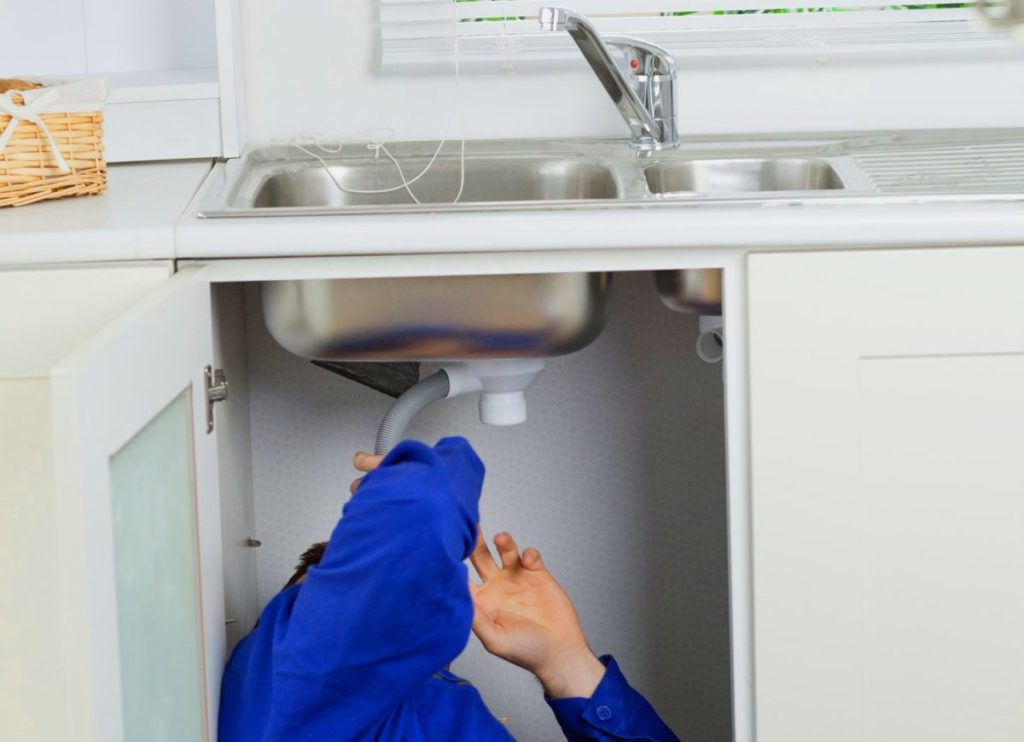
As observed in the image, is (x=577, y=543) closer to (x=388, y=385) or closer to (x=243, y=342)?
(x=388, y=385)

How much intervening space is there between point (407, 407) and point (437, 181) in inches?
12.1

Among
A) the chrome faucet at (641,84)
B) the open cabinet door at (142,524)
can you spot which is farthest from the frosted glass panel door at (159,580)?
the chrome faucet at (641,84)

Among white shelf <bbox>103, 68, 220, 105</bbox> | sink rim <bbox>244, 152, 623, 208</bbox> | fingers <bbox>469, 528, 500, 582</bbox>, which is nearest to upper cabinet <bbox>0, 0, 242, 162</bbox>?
white shelf <bbox>103, 68, 220, 105</bbox>

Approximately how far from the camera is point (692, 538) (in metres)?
1.89

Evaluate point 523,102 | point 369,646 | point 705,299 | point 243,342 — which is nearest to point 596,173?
point 523,102

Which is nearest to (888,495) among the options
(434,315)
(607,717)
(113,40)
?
(607,717)

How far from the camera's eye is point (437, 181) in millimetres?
1711

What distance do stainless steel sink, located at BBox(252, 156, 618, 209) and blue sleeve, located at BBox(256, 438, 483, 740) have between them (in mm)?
656

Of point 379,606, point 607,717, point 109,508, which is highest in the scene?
point 109,508

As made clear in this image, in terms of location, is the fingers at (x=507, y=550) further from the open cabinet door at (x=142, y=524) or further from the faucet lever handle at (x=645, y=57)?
the faucet lever handle at (x=645, y=57)

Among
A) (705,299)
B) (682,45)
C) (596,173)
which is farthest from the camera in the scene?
(682,45)

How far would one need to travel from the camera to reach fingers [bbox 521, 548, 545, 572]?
58.2 inches

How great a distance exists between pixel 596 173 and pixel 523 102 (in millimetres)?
193

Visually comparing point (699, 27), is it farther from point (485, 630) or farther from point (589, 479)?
point (485, 630)
